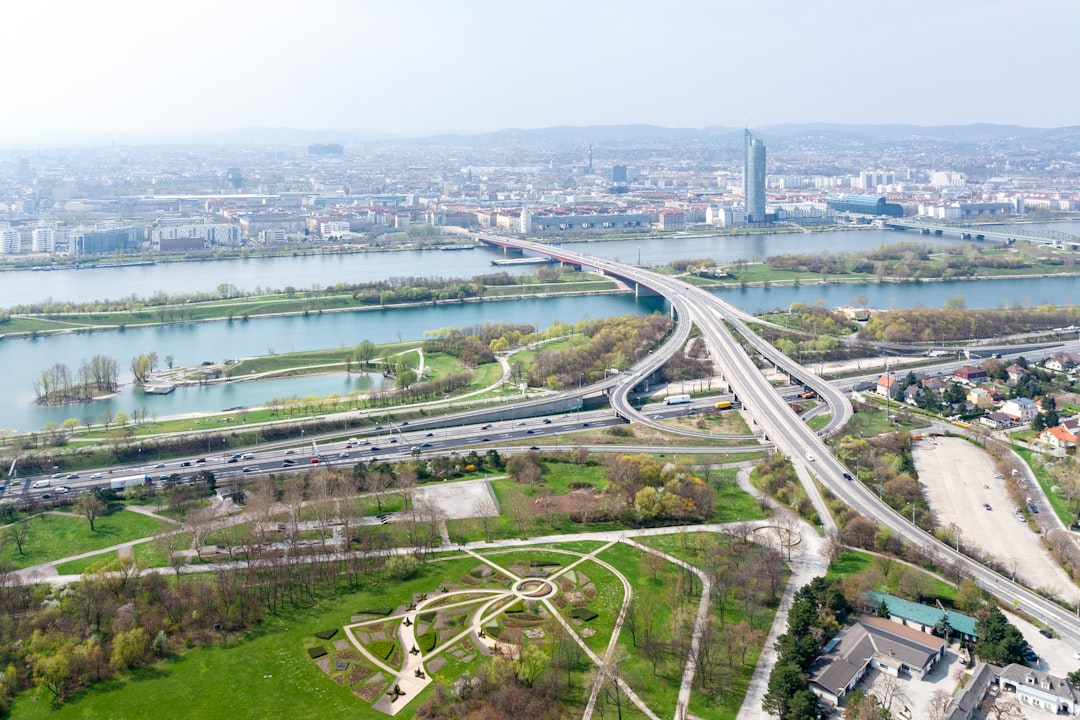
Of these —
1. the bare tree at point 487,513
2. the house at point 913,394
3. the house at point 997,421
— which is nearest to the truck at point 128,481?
the bare tree at point 487,513

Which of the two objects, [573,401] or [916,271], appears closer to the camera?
[573,401]

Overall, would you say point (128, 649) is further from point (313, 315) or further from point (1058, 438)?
point (313, 315)

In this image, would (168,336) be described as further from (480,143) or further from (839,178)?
(480,143)

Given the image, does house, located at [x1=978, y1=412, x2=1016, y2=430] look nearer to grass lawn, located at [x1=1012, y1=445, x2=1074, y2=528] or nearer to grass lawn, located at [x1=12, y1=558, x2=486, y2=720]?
grass lawn, located at [x1=1012, y1=445, x2=1074, y2=528]

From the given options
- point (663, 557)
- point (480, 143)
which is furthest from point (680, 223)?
point (480, 143)

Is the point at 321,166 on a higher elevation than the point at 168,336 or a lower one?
higher

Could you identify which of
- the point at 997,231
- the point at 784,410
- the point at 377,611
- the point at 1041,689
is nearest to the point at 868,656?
the point at 1041,689
